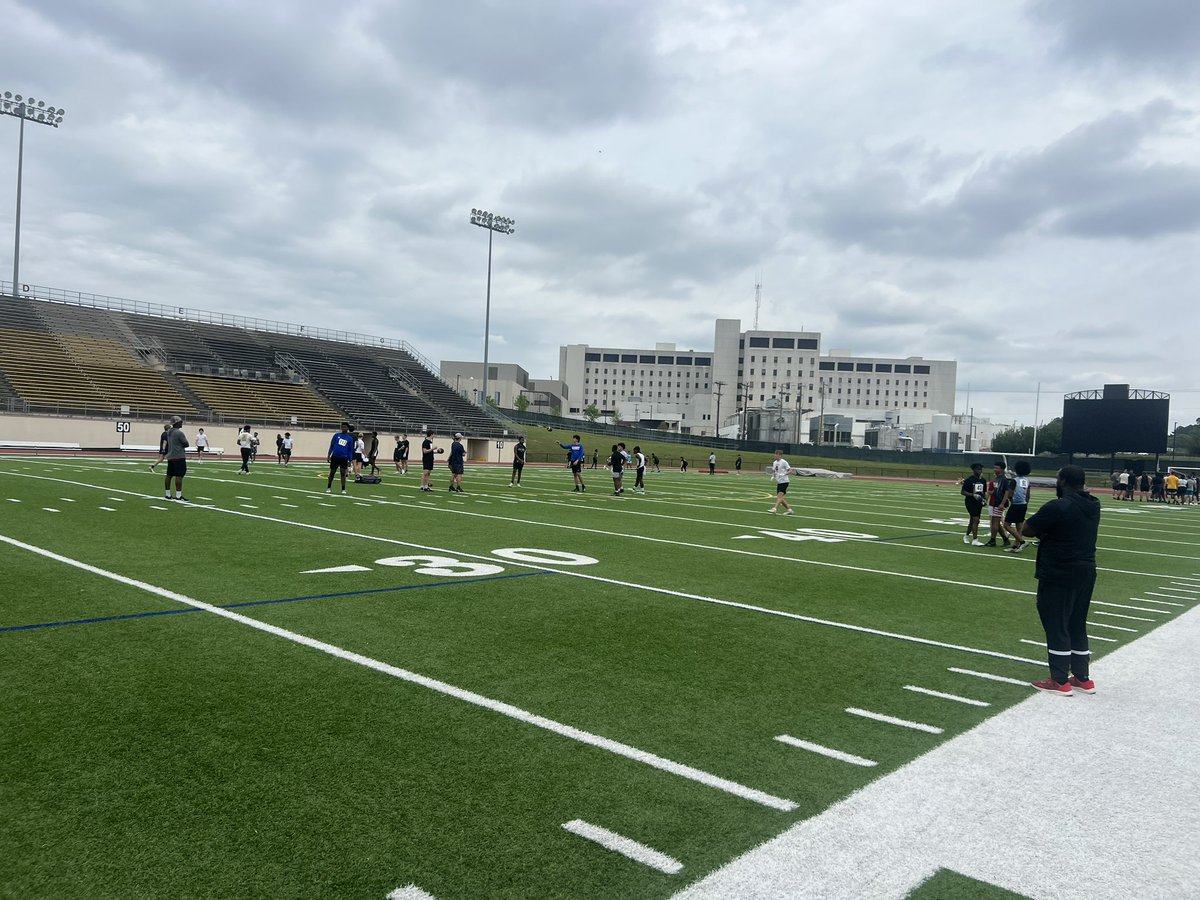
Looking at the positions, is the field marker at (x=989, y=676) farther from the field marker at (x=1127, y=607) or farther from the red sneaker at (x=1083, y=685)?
the field marker at (x=1127, y=607)

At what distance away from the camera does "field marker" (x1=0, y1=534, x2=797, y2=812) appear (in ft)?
13.3

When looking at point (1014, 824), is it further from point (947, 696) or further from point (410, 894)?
point (410, 894)

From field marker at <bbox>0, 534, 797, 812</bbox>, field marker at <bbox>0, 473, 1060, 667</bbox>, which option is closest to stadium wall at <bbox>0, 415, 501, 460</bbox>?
field marker at <bbox>0, 473, 1060, 667</bbox>

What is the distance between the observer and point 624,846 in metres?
3.47

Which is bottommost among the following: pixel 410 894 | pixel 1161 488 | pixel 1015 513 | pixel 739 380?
pixel 410 894

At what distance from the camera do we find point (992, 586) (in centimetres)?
1054

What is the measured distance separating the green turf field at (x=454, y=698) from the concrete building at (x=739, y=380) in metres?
126

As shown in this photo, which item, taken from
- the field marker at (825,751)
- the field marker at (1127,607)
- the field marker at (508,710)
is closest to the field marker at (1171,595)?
the field marker at (1127,607)

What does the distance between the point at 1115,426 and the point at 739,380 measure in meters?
108

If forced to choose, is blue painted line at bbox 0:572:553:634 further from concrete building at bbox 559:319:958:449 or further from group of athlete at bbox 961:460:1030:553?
concrete building at bbox 559:319:958:449

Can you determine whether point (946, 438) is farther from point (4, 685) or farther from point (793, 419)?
point (4, 685)

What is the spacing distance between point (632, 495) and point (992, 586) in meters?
15.4

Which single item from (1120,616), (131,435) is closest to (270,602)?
(1120,616)

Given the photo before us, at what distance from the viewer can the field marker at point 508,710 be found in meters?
4.06
